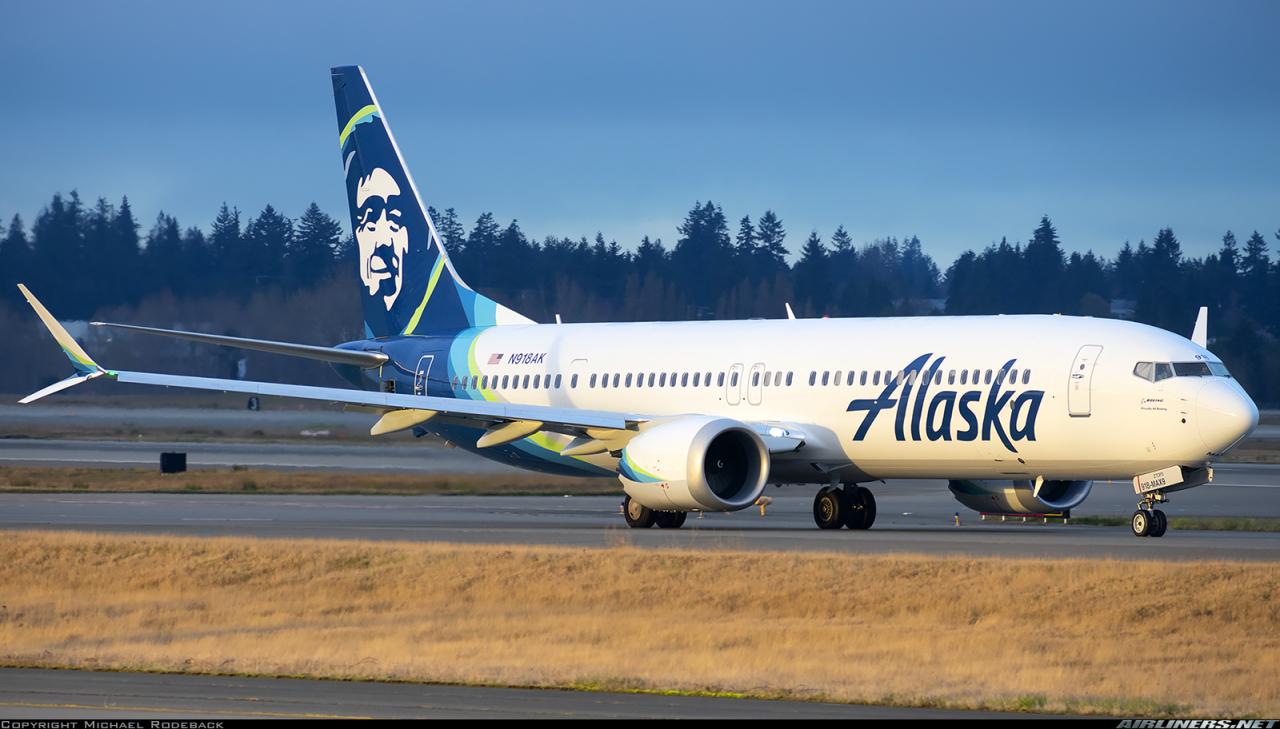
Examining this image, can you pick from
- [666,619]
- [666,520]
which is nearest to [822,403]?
[666,520]

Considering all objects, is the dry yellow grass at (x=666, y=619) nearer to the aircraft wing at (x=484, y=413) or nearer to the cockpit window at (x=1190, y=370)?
the aircraft wing at (x=484, y=413)

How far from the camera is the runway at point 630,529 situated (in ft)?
88.4

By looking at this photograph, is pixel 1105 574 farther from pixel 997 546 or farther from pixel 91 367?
pixel 91 367

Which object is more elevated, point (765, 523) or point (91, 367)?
point (91, 367)

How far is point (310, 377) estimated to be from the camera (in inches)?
2776

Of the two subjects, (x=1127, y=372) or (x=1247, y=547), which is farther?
(x=1127, y=372)

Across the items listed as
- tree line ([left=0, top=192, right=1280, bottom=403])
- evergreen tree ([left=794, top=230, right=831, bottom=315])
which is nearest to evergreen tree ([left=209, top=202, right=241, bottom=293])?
tree line ([left=0, top=192, right=1280, bottom=403])

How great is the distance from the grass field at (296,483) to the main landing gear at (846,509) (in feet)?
38.2

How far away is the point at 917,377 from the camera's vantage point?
3086 centimetres

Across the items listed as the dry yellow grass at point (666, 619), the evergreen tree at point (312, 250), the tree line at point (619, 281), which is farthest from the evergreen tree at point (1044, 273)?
the dry yellow grass at point (666, 619)

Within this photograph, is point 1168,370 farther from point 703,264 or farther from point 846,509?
point 703,264

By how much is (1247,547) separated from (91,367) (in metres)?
18.2

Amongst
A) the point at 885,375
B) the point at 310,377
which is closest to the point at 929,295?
the point at 310,377

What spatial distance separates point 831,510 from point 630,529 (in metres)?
3.44
